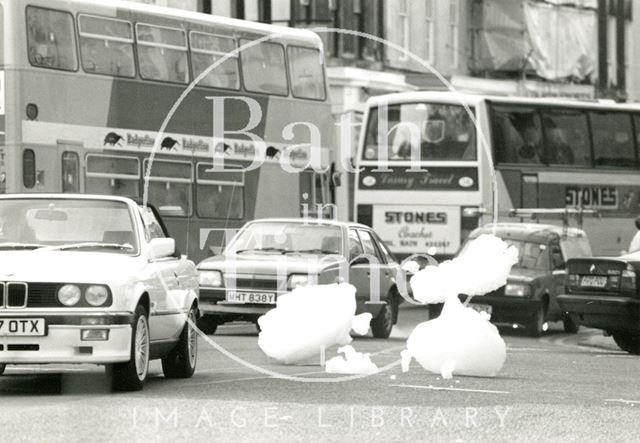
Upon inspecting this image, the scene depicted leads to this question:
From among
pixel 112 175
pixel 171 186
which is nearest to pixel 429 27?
Result: pixel 171 186

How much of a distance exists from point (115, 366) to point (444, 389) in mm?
2509

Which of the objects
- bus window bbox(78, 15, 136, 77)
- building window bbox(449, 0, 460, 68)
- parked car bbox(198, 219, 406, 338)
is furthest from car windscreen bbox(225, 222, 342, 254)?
building window bbox(449, 0, 460, 68)

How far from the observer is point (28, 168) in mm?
26141

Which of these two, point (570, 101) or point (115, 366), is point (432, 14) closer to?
point (570, 101)

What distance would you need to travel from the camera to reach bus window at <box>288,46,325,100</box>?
105 ft

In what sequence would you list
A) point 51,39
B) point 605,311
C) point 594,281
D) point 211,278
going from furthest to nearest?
1. point 51,39
2. point 211,278
3. point 594,281
4. point 605,311

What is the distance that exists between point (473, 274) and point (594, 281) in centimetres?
688

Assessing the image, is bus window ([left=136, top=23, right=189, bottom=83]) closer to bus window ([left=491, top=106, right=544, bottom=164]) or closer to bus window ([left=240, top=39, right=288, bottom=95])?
bus window ([left=240, top=39, right=288, bottom=95])

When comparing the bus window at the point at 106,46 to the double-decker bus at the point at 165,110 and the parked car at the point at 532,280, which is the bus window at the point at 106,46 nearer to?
the double-decker bus at the point at 165,110

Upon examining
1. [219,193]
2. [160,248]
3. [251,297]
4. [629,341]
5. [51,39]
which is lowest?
[629,341]

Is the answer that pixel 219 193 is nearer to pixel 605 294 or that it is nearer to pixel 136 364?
pixel 605 294

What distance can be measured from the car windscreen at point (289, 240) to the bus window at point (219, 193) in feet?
21.1

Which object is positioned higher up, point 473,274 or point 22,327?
point 473,274

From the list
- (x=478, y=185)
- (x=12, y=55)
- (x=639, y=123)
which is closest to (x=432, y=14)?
(x=639, y=123)
